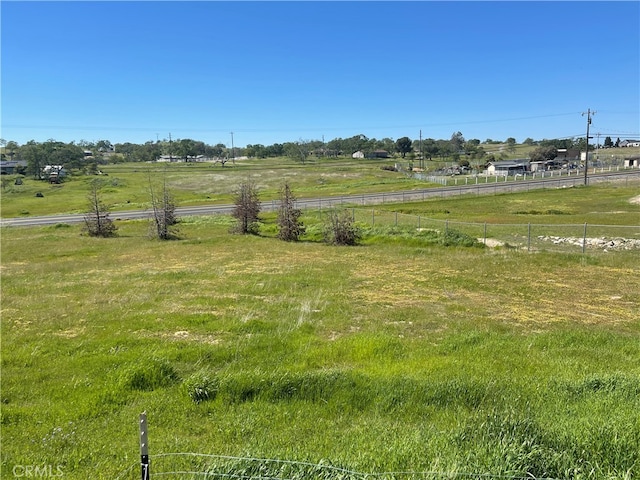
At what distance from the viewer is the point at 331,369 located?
746cm

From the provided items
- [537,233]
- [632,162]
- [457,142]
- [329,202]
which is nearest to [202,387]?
[537,233]

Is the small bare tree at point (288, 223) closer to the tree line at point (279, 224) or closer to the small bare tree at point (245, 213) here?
the tree line at point (279, 224)

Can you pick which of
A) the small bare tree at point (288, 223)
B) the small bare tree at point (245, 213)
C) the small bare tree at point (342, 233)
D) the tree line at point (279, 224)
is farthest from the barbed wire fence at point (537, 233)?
the small bare tree at point (245, 213)

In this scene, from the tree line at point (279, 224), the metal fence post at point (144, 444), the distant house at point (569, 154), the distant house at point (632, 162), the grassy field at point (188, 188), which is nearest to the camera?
the metal fence post at point (144, 444)

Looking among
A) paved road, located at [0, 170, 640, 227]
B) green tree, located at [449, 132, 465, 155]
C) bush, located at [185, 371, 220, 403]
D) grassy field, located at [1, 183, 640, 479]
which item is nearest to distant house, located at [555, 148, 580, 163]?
green tree, located at [449, 132, 465, 155]

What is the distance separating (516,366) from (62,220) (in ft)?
160

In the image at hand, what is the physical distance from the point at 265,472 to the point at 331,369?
3.24m

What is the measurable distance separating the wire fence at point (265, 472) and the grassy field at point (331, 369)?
0.04m

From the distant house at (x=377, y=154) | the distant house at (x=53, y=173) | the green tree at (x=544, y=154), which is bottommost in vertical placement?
the distant house at (x=53, y=173)

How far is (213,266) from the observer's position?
19891 mm

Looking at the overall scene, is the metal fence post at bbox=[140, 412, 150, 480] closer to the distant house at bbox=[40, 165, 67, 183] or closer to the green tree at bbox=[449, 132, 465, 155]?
the distant house at bbox=[40, 165, 67, 183]

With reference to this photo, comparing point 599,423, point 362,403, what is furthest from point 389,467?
point 599,423

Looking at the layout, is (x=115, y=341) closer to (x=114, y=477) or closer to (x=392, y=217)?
(x=114, y=477)

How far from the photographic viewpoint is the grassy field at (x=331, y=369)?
4.86 meters
